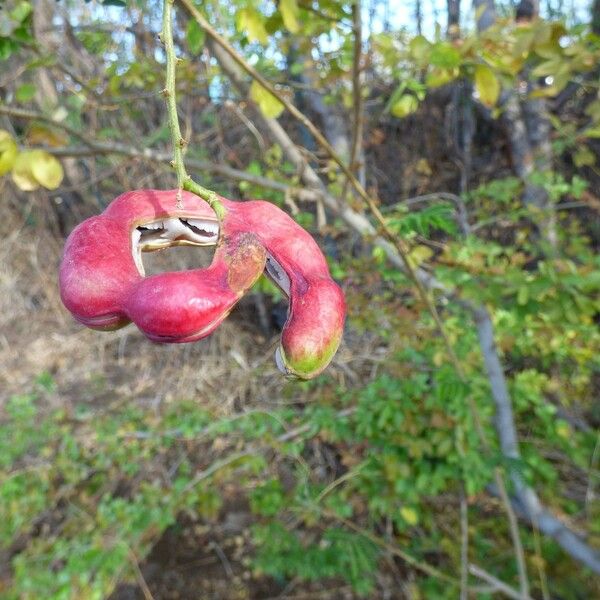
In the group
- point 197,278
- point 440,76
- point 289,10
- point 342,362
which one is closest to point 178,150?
point 197,278

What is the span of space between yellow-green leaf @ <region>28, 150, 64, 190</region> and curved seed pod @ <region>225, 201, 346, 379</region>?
0.58 metres

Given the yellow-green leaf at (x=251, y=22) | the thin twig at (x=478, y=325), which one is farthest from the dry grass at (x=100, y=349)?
the yellow-green leaf at (x=251, y=22)

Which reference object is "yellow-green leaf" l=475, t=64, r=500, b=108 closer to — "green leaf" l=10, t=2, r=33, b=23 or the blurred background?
the blurred background

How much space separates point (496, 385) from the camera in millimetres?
1569

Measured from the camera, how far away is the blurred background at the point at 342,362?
3.70 ft

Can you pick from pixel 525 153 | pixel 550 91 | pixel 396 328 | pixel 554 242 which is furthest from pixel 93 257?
pixel 525 153

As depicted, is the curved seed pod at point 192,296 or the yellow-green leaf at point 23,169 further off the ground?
the yellow-green leaf at point 23,169

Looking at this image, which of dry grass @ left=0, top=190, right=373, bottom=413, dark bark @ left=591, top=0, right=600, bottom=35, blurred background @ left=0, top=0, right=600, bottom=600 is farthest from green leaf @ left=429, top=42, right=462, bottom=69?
dark bark @ left=591, top=0, right=600, bottom=35

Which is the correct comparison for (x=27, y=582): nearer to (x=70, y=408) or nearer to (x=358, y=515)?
(x=358, y=515)

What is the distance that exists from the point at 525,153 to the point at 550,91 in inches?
91.7

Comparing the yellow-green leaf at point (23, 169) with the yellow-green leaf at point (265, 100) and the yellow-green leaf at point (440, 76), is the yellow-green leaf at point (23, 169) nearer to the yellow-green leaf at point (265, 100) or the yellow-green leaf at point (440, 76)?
the yellow-green leaf at point (265, 100)

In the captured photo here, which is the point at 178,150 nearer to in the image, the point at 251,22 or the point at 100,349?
the point at 251,22

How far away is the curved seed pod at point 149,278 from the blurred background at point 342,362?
0.28m

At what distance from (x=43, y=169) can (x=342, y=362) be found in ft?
4.69
